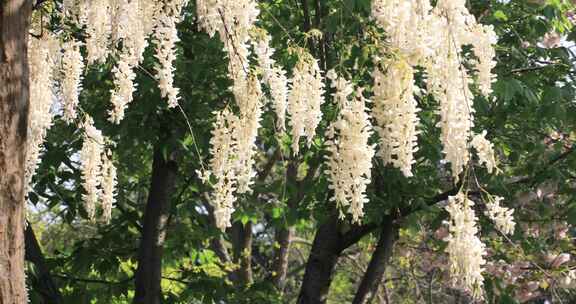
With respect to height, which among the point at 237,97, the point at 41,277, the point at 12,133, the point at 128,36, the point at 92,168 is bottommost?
the point at 41,277

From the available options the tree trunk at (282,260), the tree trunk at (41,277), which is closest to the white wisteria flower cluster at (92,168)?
the tree trunk at (41,277)

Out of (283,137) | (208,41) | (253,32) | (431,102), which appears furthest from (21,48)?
(431,102)

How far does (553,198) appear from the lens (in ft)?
25.2

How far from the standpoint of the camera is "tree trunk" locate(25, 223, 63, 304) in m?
5.44

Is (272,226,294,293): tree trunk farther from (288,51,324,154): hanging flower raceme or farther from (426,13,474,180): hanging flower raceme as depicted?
(426,13,474,180): hanging flower raceme

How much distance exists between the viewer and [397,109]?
10.8 ft

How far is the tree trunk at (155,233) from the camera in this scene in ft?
21.0

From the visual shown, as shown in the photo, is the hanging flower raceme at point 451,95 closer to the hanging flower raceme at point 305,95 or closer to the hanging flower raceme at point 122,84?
the hanging flower raceme at point 305,95

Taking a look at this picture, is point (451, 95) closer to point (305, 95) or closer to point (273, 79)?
point (305, 95)

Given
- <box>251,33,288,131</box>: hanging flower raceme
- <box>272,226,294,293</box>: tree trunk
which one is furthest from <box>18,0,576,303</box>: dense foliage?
<box>272,226,294,293</box>: tree trunk

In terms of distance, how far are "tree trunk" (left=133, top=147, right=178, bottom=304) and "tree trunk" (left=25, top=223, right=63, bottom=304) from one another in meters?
0.96

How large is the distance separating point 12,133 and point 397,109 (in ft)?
4.69

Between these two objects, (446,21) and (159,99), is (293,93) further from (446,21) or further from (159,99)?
(159,99)

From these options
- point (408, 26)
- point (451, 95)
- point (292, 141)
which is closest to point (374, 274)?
point (292, 141)
